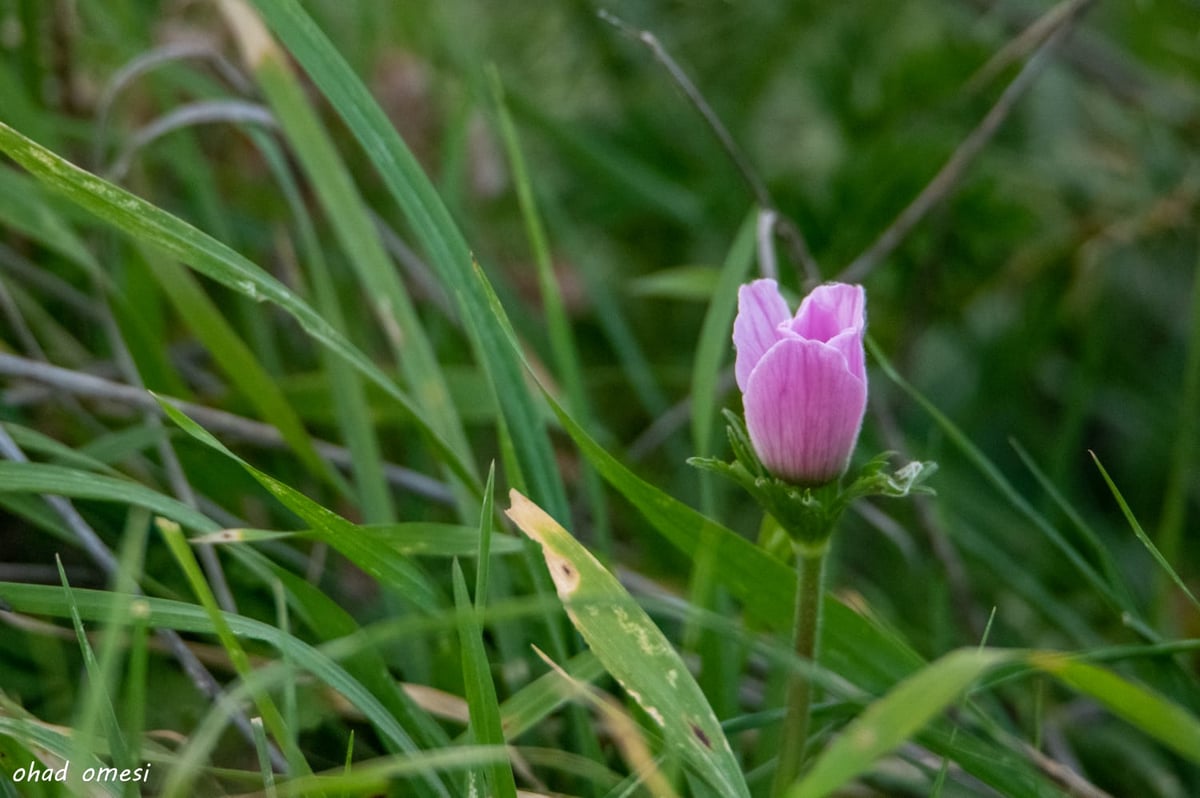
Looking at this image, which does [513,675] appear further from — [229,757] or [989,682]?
[989,682]

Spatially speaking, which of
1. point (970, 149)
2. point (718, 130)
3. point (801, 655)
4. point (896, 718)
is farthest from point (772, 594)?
point (970, 149)

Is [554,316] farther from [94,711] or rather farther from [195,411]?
[94,711]

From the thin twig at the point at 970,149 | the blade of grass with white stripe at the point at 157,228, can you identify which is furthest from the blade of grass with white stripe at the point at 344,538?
the thin twig at the point at 970,149

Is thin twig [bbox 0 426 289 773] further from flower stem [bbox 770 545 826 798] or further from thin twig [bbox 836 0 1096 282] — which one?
thin twig [bbox 836 0 1096 282]

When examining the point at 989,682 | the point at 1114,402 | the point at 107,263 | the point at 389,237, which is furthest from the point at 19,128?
the point at 1114,402

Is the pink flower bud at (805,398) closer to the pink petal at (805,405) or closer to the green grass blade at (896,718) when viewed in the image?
the pink petal at (805,405)

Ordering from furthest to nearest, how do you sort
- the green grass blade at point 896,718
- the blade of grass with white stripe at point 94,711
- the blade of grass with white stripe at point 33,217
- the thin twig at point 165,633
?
the blade of grass with white stripe at point 33,217
the thin twig at point 165,633
the blade of grass with white stripe at point 94,711
the green grass blade at point 896,718
